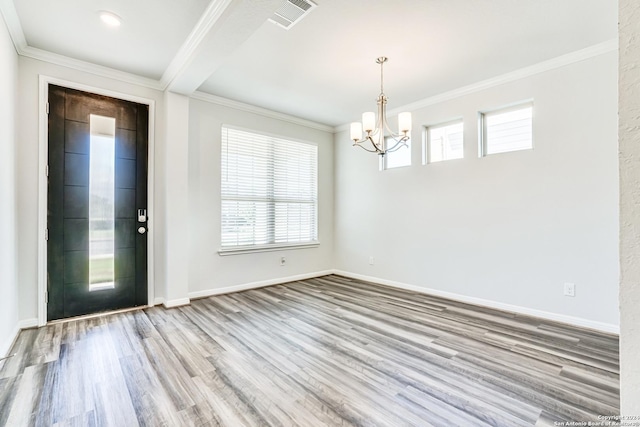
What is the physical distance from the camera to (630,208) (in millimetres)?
669

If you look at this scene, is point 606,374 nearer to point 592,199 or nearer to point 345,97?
point 592,199

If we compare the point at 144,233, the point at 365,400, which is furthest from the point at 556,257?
the point at 144,233

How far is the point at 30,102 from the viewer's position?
293 centimetres

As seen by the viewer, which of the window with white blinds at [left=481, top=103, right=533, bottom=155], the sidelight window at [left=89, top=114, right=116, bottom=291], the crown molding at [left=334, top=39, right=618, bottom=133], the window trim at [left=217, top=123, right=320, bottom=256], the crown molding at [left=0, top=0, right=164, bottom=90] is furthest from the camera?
the window trim at [left=217, top=123, right=320, bottom=256]

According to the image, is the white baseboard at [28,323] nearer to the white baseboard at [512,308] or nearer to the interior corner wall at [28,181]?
the interior corner wall at [28,181]

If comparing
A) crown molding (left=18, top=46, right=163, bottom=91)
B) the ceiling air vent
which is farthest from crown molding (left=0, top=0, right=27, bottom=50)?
the ceiling air vent

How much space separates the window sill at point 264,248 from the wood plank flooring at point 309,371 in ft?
3.60

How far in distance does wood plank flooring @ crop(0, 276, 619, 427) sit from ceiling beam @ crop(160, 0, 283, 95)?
263 centimetres

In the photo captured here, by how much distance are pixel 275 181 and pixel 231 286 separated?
177 centimetres

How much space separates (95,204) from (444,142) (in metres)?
4.43

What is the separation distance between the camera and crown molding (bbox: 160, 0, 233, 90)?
7.48ft

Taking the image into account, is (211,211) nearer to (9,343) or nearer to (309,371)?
(9,343)

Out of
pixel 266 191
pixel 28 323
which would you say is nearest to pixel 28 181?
pixel 28 323

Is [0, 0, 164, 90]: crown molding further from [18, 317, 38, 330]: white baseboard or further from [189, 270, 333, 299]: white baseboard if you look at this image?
[189, 270, 333, 299]: white baseboard
